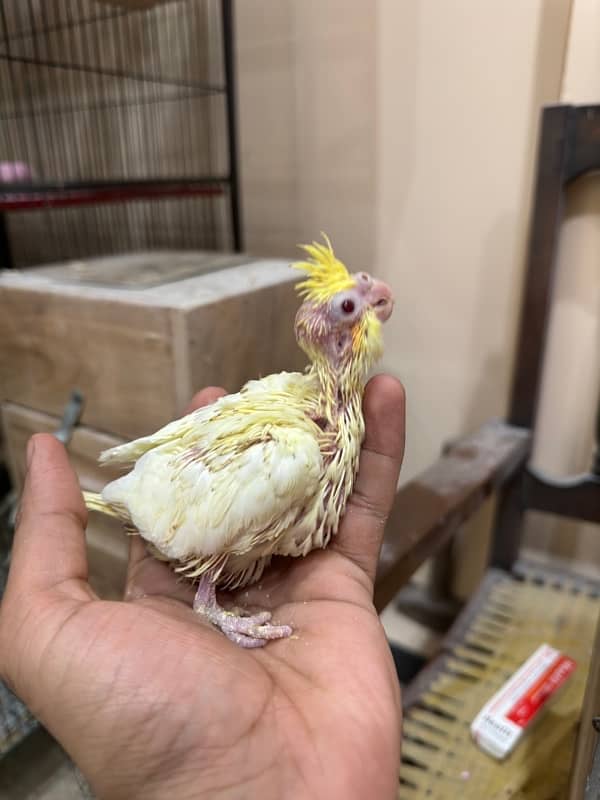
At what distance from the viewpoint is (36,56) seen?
0.94m

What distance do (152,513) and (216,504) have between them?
5 centimetres

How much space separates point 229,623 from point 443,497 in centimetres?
30

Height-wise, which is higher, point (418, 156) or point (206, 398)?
point (418, 156)

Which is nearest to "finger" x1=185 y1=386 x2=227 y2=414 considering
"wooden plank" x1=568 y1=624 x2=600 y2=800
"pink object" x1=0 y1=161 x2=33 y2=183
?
"wooden plank" x1=568 y1=624 x2=600 y2=800

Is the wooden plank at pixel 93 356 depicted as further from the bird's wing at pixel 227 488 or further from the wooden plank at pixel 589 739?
the wooden plank at pixel 589 739

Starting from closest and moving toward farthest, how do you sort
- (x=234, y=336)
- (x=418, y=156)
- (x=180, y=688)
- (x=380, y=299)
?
(x=180, y=688), (x=380, y=299), (x=234, y=336), (x=418, y=156)

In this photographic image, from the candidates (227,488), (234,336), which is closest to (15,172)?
(234,336)

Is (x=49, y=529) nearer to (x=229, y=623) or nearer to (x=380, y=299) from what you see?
(x=229, y=623)

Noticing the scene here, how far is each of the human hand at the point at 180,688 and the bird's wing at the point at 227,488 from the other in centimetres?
5

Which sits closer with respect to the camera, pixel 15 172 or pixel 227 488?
pixel 227 488

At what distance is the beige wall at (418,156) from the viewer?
62 cm

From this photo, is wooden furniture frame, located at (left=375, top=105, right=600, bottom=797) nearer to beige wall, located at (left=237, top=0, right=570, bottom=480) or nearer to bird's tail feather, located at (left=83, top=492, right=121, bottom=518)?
beige wall, located at (left=237, top=0, right=570, bottom=480)

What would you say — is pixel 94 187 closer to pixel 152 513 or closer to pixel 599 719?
pixel 152 513

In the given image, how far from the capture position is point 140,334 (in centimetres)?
66
